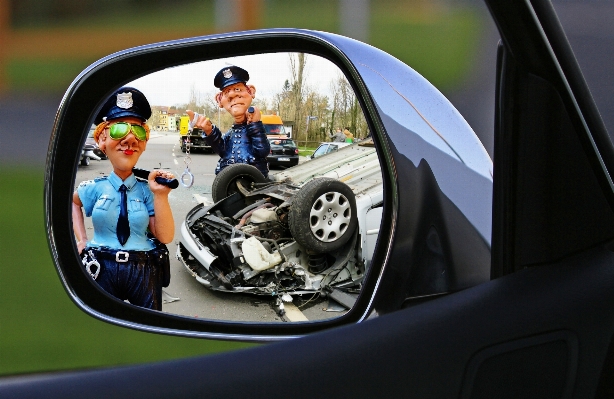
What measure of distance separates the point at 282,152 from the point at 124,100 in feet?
1.49

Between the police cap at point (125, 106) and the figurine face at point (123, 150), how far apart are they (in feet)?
0.38

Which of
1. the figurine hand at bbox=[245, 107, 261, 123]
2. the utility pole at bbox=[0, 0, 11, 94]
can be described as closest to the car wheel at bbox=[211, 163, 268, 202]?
the figurine hand at bbox=[245, 107, 261, 123]

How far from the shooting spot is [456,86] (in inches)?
45.2

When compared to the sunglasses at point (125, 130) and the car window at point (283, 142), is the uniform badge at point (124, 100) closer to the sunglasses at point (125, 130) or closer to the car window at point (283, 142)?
the sunglasses at point (125, 130)

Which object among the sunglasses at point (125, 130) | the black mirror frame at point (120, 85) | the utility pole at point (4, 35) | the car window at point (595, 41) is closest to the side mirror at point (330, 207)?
the black mirror frame at point (120, 85)

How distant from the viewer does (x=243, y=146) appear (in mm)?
1255

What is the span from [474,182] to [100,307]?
0.99 metres

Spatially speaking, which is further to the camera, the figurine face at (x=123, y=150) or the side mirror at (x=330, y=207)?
the figurine face at (x=123, y=150)

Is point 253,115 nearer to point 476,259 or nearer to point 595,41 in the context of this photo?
point 476,259

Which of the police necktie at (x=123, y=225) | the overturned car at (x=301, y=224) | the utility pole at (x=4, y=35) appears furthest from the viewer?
the utility pole at (x=4, y=35)

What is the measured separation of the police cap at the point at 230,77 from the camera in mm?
1223

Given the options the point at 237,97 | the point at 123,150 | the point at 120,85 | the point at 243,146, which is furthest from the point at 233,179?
the point at 123,150

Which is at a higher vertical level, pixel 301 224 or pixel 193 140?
pixel 193 140

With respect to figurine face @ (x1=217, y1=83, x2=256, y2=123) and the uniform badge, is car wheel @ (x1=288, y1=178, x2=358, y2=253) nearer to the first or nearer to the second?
figurine face @ (x1=217, y1=83, x2=256, y2=123)
